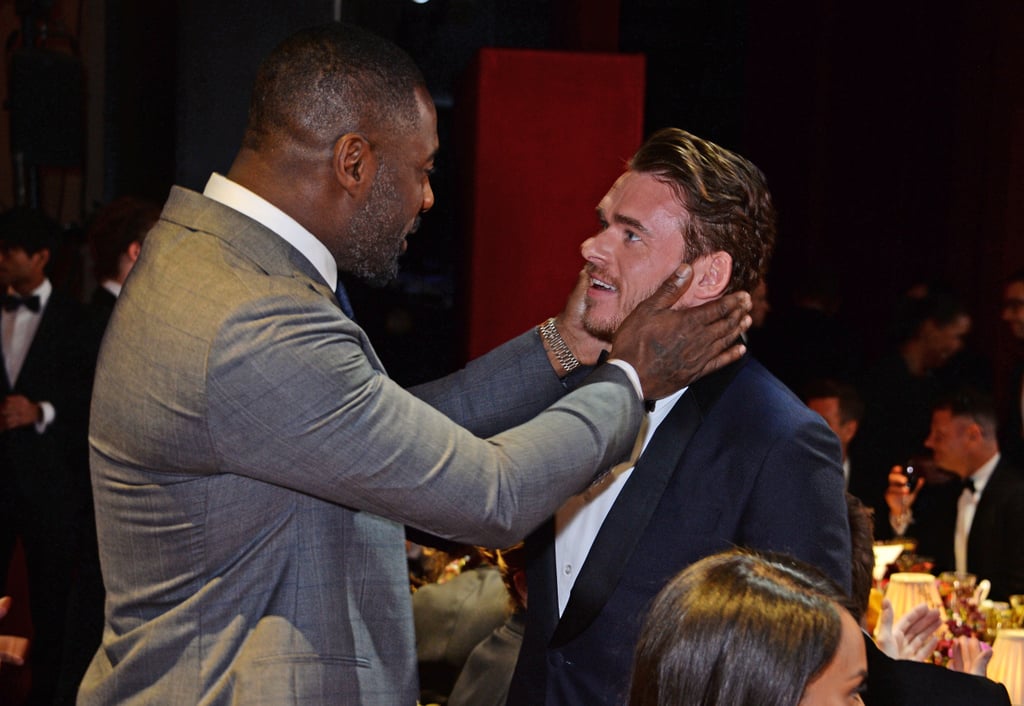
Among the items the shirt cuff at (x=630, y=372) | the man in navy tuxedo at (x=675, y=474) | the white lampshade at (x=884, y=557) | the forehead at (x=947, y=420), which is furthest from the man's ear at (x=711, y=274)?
the forehead at (x=947, y=420)

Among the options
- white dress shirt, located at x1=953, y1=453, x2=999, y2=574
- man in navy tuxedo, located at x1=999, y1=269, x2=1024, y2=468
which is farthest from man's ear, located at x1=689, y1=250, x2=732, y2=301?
man in navy tuxedo, located at x1=999, y1=269, x2=1024, y2=468

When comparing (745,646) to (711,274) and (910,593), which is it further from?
(910,593)

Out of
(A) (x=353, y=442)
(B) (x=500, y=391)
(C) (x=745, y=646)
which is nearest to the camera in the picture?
(C) (x=745, y=646)

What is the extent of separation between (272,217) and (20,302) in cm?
405

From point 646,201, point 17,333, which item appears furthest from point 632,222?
point 17,333

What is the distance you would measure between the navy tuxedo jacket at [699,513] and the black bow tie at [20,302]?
157 inches

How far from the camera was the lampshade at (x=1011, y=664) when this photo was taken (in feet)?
8.25

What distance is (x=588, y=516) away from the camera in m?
1.87

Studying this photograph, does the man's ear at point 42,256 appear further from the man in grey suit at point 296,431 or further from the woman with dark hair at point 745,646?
the woman with dark hair at point 745,646

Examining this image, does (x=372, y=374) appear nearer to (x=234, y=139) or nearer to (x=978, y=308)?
(x=234, y=139)

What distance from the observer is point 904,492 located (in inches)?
156

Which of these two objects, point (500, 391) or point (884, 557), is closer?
point (500, 391)

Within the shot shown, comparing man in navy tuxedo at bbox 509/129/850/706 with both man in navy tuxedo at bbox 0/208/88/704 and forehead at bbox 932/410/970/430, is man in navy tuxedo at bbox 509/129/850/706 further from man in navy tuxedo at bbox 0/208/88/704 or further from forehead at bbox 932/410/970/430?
man in navy tuxedo at bbox 0/208/88/704

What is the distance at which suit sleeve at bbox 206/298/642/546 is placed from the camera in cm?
136
